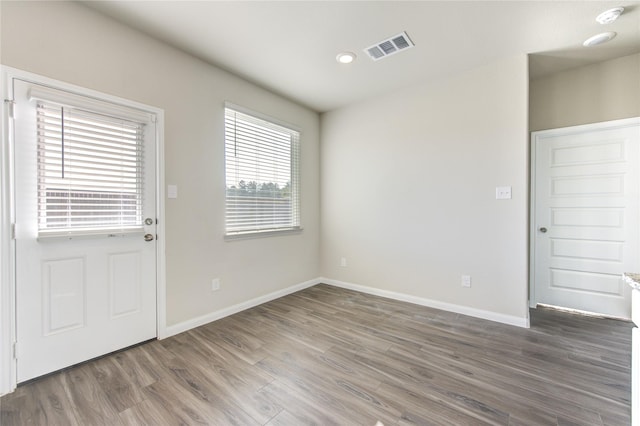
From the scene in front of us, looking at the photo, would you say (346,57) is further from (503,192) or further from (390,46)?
(503,192)

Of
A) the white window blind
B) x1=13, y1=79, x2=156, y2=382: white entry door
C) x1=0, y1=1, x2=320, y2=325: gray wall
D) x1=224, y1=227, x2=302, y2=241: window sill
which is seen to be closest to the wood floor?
x1=13, y1=79, x2=156, y2=382: white entry door

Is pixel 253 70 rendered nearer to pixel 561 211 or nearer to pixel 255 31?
pixel 255 31

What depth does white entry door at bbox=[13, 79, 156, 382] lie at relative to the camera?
1.80m

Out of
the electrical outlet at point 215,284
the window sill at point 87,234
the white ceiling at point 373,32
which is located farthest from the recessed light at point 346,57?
the electrical outlet at point 215,284

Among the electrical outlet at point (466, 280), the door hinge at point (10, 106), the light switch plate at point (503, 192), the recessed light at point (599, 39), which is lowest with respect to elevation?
the electrical outlet at point (466, 280)

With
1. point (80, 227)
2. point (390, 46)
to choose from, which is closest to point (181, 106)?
point (80, 227)

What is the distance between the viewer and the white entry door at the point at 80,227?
5.92 feet

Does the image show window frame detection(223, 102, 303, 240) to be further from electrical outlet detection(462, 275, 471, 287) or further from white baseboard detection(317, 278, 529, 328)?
electrical outlet detection(462, 275, 471, 287)

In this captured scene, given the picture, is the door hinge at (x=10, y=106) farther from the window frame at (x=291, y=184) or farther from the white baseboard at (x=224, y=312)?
the white baseboard at (x=224, y=312)

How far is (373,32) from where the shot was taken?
2.31 meters

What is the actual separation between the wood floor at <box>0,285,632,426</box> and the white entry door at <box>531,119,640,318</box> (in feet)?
1.49

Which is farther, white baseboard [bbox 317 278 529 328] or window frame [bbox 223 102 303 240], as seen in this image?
window frame [bbox 223 102 303 240]

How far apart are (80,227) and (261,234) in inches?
68.6

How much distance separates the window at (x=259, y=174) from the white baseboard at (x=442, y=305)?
49.4 inches
